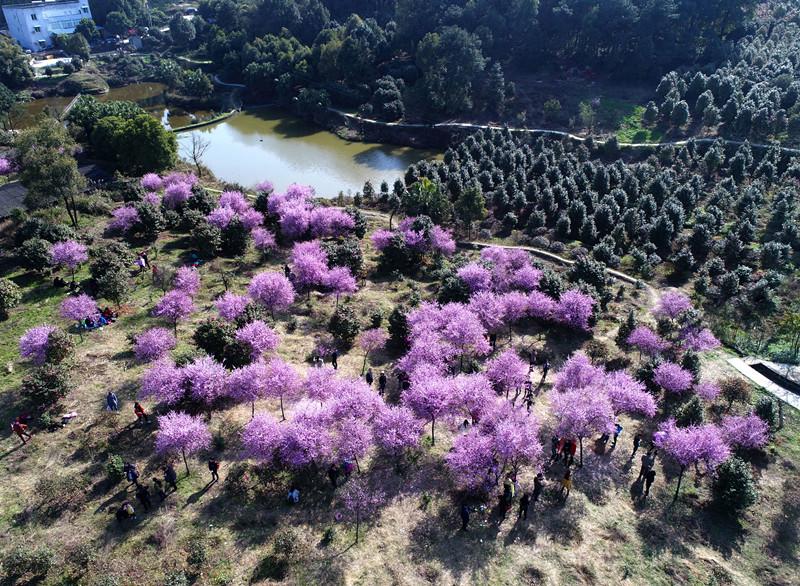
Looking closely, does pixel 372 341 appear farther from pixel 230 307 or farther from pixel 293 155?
pixel 293 155

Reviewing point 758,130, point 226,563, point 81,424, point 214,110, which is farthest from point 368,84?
point 226,563

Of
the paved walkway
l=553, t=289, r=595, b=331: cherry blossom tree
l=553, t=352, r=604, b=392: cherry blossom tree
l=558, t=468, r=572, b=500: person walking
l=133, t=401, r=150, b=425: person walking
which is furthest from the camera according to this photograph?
l=553, t=289, r=595, b=331: cherry blossom tree

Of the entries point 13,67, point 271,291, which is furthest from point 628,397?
point 13,67

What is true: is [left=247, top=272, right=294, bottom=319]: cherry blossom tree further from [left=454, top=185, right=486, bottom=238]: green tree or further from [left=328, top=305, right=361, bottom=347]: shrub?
[left=454, top=185, right=486, bottom=238]: green tree

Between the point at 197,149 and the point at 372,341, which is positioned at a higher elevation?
the point at 197,149

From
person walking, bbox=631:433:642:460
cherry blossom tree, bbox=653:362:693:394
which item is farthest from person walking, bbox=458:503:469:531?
cherry blossom tree, bbox=653:362:693:394

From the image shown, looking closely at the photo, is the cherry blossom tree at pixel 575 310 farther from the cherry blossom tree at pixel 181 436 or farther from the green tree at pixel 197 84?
the green tree at pixel 197 84

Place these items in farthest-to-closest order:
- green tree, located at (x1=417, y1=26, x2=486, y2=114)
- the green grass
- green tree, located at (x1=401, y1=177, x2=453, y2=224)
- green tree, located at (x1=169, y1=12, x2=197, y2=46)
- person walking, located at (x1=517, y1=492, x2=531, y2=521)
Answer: green tree, located at (x1=169, y1=12, x2=197, y2=46) → green tree, located at (x1=417, y1=26, x2=486, y2=114) → the green grass → green tree, located at (x1=401, y1=177, x2=453, y2=224) → person walking, located at (x1=517, y1=492, x2=531, y2=521)
